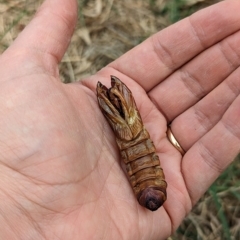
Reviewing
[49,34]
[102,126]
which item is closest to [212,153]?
[102,126]

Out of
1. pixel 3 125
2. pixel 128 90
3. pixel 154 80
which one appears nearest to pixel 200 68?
pixel 154 80

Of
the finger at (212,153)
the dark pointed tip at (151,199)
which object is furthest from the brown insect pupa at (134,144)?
the finger at (212,153)

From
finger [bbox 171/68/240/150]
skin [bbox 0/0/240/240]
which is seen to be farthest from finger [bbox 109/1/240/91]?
finger [bbox 171/68/240/150]

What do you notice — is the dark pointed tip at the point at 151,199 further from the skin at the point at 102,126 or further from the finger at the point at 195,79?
the finger at the point at 195,79

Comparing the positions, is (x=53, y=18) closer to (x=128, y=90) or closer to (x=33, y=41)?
(x=33, y=41)

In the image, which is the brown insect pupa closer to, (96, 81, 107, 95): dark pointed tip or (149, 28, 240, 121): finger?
(96, 81, 107, 95): dark pointed tip

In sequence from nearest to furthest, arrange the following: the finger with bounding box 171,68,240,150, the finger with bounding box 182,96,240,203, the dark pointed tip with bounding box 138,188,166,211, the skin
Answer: the skin → the dark pointed tip with bounding box 138,188,166,211 → the finger with bounding box 182,96,240,203 → the finger with bounding box 171,68,240,150

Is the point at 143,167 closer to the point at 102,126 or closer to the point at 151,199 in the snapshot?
the point at 151,199

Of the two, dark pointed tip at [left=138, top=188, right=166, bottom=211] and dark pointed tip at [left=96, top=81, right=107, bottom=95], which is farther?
dark pointed tip at [left=96, top=81, right=107, bottom=95]
